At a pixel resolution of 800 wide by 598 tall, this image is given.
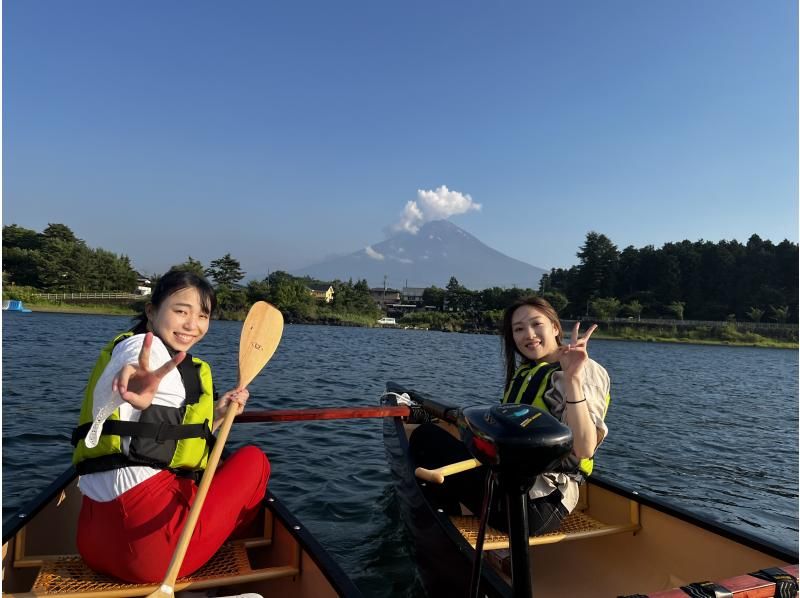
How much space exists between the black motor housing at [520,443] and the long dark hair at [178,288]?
66.2 inches

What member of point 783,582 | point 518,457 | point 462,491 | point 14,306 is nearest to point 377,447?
point 462,491

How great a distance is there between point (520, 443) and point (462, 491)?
6.99 ft

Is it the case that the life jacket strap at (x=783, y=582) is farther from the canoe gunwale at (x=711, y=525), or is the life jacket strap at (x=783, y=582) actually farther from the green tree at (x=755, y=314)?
the green tree at (x=755, y=314)

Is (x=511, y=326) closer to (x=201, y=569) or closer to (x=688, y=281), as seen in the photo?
(x=201, y=569)

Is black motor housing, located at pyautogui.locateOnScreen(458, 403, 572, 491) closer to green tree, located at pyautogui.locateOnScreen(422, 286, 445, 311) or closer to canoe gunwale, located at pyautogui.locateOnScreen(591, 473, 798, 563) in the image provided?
canoe gunwale, located at pyautogui.locateOnScreen(591, 473, 798, 563)

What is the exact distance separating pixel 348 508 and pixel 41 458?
4.03m

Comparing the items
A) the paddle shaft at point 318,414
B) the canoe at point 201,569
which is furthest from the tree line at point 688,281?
the canoe at point 201,569

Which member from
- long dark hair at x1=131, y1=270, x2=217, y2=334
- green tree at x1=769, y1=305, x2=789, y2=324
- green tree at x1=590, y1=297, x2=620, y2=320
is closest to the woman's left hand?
long dark hair at x1=131, y1=270, x2=217, y2=334

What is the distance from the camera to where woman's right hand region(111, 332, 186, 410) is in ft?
6.51

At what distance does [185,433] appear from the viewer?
2385mm

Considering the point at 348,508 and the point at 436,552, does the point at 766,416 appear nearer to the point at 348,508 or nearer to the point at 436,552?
the point at 348,508

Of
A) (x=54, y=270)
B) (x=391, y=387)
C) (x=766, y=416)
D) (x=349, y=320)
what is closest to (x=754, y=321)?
(x=349, y=320)

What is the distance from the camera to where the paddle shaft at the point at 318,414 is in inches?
167

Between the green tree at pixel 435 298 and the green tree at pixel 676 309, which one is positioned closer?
the green tree at pixel 676 309
